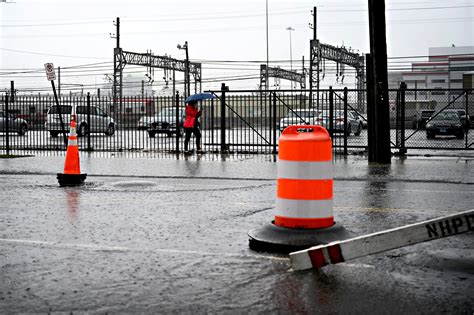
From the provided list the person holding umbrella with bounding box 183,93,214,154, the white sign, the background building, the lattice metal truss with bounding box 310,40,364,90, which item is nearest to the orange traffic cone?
the white sign

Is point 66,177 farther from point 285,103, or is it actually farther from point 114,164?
point 285,103

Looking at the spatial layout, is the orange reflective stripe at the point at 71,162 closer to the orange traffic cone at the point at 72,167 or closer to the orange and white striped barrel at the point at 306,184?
the orange traffic cone at the point at 72,167

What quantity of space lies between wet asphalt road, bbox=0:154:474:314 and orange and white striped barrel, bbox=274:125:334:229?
1.71ft

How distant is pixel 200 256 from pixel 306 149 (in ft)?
4.62

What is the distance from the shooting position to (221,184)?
12.4m

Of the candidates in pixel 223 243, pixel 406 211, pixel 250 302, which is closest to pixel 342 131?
pixel 406 211

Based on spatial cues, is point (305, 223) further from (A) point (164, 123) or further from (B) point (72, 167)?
(A) point (164, 123)

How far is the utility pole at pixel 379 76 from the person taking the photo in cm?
1619

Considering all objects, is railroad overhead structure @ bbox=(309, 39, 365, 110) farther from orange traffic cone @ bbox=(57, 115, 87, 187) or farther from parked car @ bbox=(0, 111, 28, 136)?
orange traffic cone @ bbox=(57, 115, 87, 187)

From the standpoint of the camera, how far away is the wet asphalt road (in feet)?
15.8

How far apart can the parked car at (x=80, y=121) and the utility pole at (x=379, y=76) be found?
18397 mm

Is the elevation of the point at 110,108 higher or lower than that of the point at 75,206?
higher

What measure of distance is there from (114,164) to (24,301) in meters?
12.4

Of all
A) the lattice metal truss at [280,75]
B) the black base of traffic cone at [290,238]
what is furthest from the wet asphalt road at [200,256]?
the lattice metal truss at [280,75]
